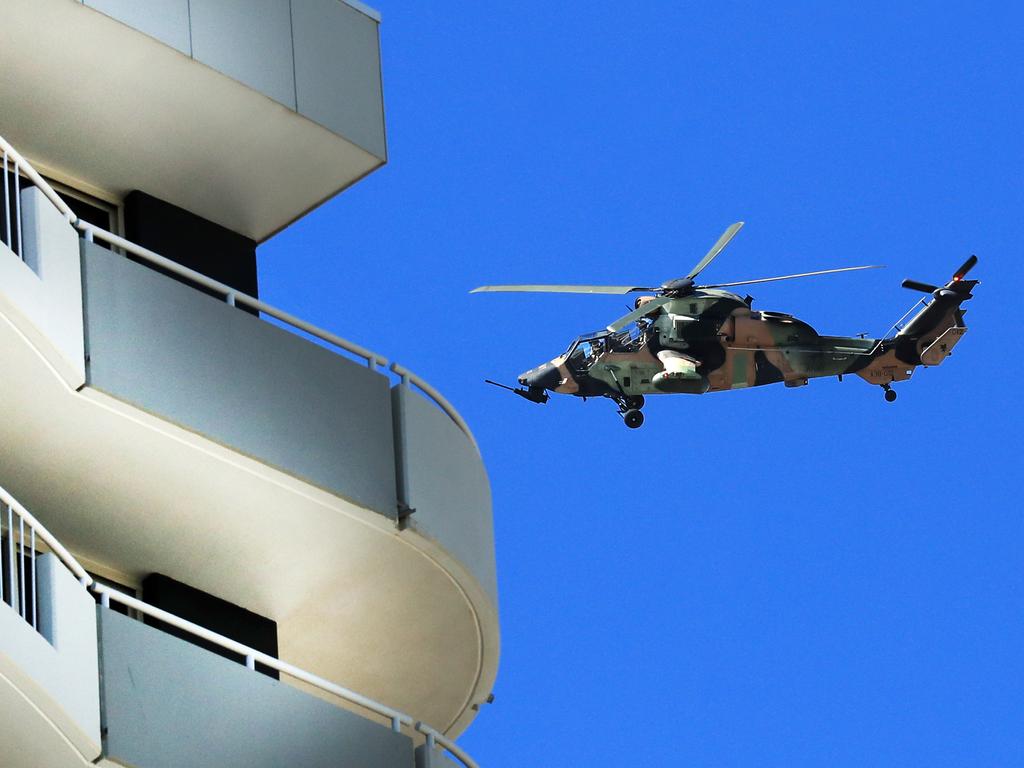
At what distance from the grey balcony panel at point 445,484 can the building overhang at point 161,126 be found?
237 centimetres

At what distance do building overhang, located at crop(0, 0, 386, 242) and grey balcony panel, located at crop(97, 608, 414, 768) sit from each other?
4.34 metres

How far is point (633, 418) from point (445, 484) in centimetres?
3313

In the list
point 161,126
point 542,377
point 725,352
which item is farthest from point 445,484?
point 542,377

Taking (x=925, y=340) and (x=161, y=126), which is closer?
(x=161, y=126)

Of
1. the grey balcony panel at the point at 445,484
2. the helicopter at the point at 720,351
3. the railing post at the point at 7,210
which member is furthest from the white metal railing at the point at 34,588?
the helicopter at the point at 720,351

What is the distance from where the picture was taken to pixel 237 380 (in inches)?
516

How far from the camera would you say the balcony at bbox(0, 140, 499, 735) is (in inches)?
483

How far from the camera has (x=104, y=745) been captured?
37.1 feet

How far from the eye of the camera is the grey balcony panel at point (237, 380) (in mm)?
12461

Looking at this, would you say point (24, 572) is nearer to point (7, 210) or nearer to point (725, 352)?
point (7, 210)

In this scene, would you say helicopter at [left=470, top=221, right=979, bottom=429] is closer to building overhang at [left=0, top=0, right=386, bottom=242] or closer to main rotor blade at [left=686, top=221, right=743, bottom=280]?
main rotor blade at [left=686, top=221, right=743, bottom=280]

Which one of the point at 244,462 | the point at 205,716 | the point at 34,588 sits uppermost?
the point at 244,462

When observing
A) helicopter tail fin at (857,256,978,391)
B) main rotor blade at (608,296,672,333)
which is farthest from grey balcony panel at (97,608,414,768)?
helicopter tail fin at (857,256,978,391)

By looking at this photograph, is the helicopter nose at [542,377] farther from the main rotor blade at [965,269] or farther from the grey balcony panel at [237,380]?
the grey balcony panel at [237,380]
